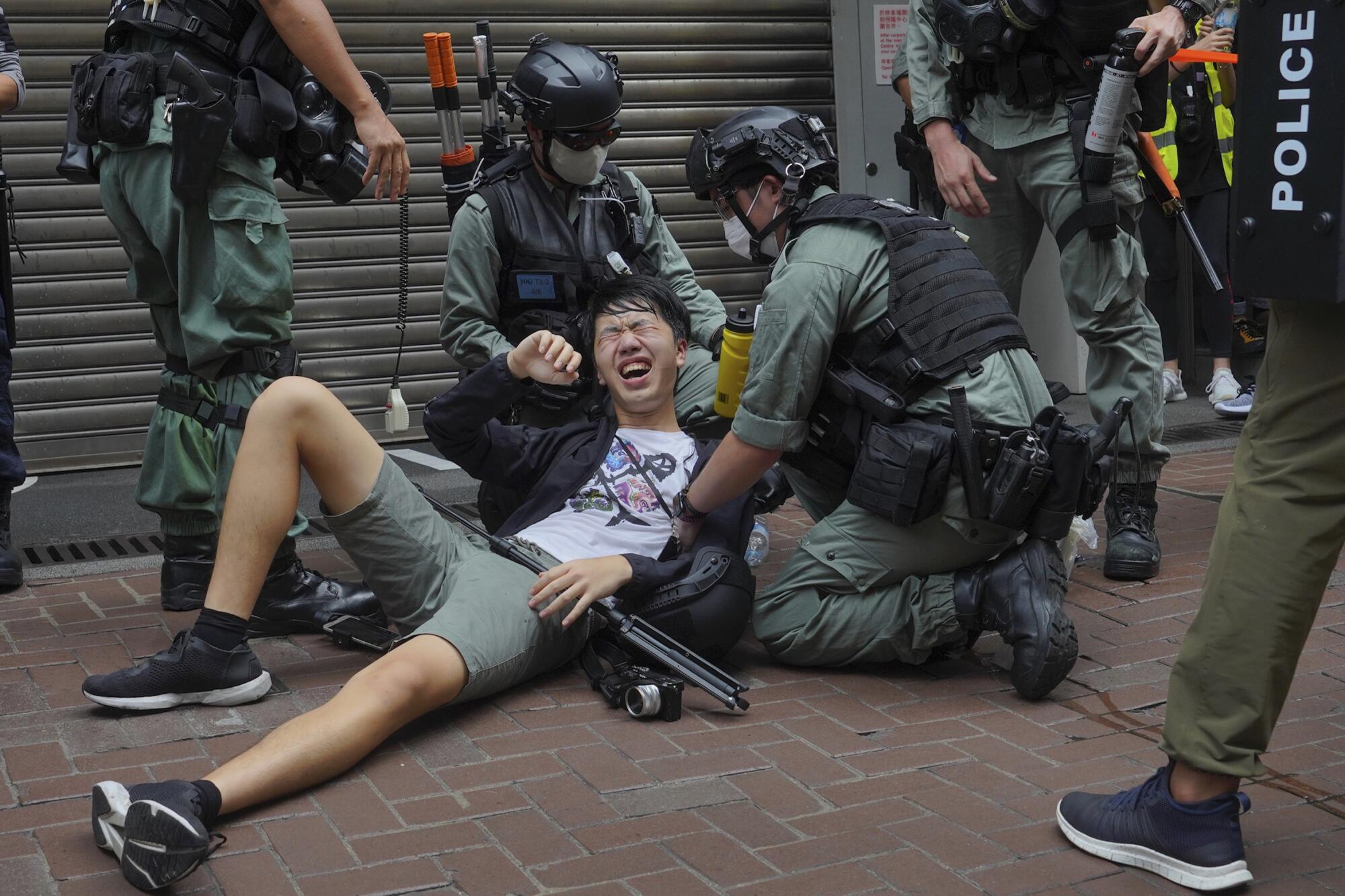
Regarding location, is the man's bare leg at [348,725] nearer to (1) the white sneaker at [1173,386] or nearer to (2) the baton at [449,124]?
(2) the baton at [449,124]

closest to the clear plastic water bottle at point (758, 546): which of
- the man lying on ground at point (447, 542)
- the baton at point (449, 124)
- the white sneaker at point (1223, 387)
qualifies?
the man lying on ground at point (447, 542)

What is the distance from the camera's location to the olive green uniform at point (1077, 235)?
462 cm

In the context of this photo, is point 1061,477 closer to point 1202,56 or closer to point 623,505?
point 623,505

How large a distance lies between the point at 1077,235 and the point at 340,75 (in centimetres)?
230

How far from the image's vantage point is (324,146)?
4.23m

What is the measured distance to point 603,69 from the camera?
472cm

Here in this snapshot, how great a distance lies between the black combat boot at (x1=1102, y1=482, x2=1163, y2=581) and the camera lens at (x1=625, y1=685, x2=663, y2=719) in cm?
187

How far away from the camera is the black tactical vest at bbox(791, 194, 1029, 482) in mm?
3727

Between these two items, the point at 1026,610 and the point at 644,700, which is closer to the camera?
the point at 644,700

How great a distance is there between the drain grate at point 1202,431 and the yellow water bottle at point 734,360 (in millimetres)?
3451

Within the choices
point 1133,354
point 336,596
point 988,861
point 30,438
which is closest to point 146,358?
point 30,438

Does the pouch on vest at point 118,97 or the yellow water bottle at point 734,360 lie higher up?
the pouch on vest at point 118,97

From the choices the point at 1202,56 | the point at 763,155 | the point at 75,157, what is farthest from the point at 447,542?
the point at 1202,56

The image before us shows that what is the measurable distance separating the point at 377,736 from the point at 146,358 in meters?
4.15
